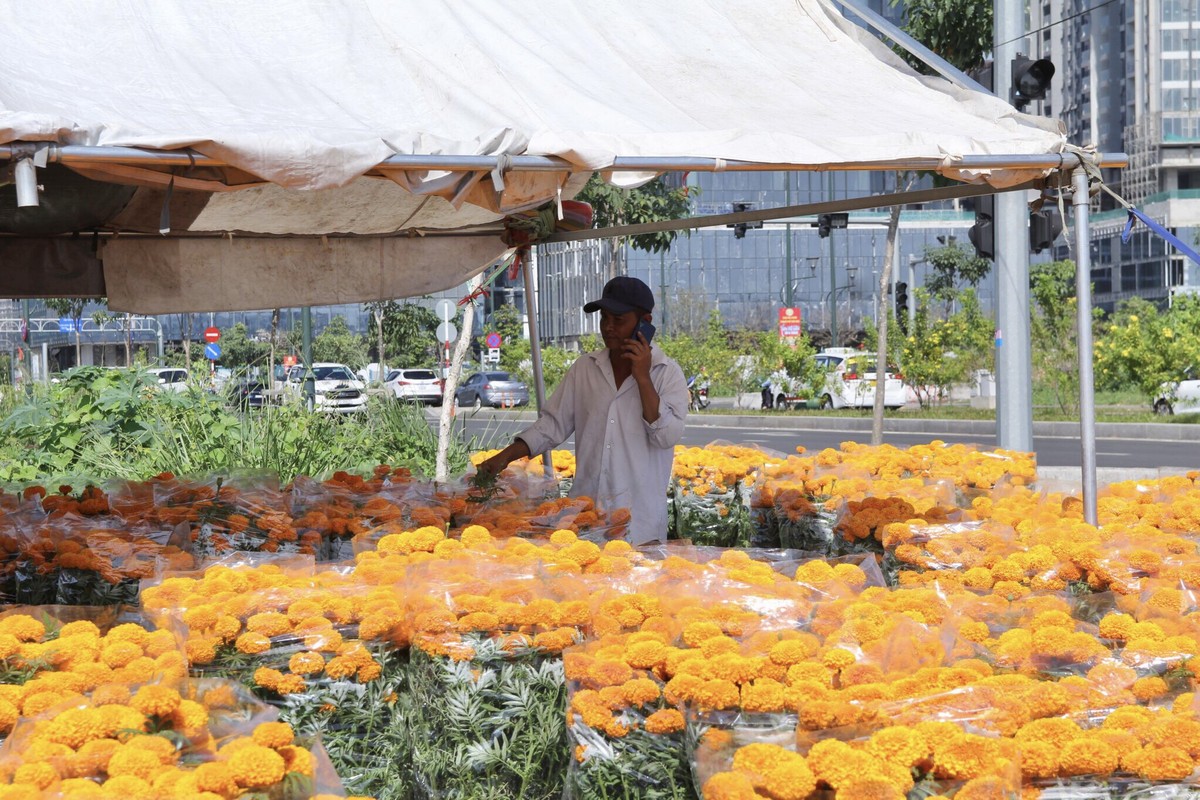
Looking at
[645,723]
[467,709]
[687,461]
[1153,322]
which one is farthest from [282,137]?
[1153,322]

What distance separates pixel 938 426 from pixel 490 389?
1729 cm

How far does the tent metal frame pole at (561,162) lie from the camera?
9.02 ft

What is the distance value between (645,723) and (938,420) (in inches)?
837

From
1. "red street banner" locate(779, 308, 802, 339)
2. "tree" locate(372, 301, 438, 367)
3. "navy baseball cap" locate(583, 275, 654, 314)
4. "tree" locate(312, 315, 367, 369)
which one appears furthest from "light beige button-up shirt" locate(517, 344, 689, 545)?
"tree" locate(312, 315, 367, 369)

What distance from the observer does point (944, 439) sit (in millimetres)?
19719

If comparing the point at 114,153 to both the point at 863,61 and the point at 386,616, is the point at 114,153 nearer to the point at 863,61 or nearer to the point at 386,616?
the point at 386,616

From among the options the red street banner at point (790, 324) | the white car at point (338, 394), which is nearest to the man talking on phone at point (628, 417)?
the white car at point (338, 394)

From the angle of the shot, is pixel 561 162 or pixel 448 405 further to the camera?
pixel 448 405

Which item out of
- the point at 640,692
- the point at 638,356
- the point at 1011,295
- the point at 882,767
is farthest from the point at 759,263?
the point at 882,767

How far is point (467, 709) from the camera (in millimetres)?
2375

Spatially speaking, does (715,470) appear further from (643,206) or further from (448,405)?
(643,206)

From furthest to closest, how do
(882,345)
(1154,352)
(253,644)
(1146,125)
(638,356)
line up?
1. (1146,125)
2. (1154,352)
3. (882,345)
4. (638,356)
5. (253,644)

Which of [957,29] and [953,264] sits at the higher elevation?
[953,264]

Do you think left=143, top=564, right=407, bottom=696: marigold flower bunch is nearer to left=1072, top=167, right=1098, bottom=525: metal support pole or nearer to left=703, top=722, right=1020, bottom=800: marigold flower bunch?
left=703, top=722, right=1020, bottom=800: marigold flower bunch
